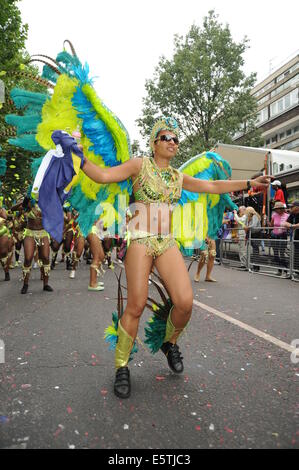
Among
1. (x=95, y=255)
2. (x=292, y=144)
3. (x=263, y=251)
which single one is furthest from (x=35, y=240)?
(x=292, y=144)

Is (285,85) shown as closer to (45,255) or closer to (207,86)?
(207,86)

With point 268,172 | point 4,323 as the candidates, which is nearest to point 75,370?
point 4,323

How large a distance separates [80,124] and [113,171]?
2.09 ft

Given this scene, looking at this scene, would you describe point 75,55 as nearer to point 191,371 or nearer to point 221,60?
point 191,371

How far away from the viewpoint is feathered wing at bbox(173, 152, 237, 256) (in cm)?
390

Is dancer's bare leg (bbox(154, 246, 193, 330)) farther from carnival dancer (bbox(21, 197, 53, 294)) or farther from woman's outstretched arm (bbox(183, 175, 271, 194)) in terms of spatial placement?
carnival dancer (bbox(21, 197, 53, 294))

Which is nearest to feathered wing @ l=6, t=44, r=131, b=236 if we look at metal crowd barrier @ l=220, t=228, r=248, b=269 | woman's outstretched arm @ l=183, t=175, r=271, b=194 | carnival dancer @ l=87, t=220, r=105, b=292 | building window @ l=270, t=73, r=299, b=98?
woman's outstretched arm @ l=183, t=175, r=271, b=194

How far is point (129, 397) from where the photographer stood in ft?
9.01

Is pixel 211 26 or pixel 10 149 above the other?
pixel 211 26

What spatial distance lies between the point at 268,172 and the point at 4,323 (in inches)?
447

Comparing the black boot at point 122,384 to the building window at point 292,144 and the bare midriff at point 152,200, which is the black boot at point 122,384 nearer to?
the bare midriff at point 152,200

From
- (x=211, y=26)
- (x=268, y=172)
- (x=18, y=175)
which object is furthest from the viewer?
(x=211, y=26)

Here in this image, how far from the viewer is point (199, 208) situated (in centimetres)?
406

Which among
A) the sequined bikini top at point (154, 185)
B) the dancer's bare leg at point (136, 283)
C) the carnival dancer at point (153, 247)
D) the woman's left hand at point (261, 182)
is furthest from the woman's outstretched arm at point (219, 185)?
the dancer's bare leg at point (136, 283)
